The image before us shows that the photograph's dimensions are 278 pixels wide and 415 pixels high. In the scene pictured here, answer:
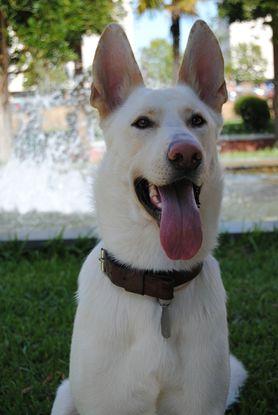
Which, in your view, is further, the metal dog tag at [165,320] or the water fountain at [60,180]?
the water fountain at [60,180]

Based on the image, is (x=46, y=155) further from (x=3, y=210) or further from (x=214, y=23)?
(x=214, y=23)

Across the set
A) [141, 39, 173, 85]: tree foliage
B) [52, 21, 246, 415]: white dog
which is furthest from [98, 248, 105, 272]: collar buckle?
[141, 39, 173, 85]: tree foliage

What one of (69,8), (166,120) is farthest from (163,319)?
(69,8)

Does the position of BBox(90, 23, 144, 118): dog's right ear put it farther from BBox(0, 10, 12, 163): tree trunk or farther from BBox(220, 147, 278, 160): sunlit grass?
BBox(220, 147, 278, 160): sunlit grass

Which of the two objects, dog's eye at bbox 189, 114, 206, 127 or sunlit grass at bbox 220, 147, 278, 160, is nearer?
dog's eye at bbox 189, 114, 206, 127

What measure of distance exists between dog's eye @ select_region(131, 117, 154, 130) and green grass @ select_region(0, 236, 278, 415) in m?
1.49

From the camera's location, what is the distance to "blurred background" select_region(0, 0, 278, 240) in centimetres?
732

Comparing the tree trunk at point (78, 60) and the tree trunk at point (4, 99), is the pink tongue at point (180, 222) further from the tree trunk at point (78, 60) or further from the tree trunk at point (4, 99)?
the tree trunk at point (78, 60)

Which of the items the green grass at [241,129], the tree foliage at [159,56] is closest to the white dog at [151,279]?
the green grass at [241,129]

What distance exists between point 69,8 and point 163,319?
1153 cm

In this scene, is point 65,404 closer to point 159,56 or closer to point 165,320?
point 165,320

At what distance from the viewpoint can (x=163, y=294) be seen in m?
2.25

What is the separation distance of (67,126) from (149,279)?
11648mm

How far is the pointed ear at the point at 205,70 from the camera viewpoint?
252 cm
